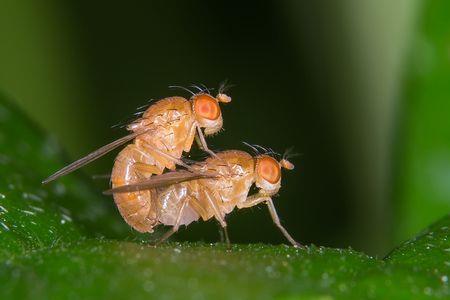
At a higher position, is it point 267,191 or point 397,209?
point 267,191

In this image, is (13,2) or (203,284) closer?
(203,284)

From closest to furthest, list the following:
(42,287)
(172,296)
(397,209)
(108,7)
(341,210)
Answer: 1. (172,296)
2. (42,287)
3. (397,209)
4. (341,210)
5. (108,7)

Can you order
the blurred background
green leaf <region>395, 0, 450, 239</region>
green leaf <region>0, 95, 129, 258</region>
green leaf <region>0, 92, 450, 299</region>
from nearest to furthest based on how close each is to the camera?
green leaf <region>0, 92, 450, 299</region> < green leaf <region>0, 95, 129, 258</region> < green leaf <region>395, 0, 450, 239</region> < the blurred background

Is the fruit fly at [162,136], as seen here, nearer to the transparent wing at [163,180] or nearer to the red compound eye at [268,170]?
the transparent wing at [163,180]

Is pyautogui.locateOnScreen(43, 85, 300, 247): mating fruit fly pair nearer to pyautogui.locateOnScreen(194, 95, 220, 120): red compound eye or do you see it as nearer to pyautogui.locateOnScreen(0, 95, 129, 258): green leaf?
pyautogui.locateOnScreen(194, 95, 220, 120): red compound eye

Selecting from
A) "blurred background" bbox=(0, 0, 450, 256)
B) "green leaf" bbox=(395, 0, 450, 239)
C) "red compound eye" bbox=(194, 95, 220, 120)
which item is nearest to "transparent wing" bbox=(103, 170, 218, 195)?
"red compound eye" bbox=(194, 95, 220, 120)

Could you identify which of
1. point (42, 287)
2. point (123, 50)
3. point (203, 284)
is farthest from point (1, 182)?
point (123, 50)

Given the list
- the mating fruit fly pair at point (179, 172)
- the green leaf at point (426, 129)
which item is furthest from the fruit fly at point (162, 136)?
the green leaf at point (426, 129)

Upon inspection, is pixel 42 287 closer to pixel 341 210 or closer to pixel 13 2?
pixel 341 210
